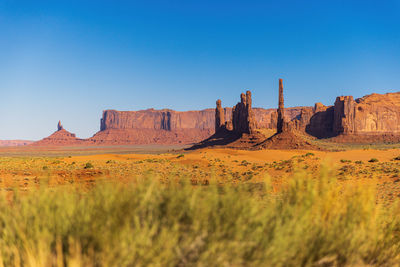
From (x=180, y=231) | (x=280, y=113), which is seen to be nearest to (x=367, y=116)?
(x=280, y=113)

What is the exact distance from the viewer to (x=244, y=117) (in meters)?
96.4

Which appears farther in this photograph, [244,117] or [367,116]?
[367,116]

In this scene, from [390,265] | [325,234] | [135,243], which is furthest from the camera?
[390,265]

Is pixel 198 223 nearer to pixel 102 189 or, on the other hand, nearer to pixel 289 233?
pixel 289 233

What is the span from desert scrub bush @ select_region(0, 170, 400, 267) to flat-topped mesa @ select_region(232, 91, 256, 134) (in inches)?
3445

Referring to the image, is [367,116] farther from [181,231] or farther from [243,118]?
[181,231]

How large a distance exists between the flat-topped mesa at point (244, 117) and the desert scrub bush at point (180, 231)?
87506 mm

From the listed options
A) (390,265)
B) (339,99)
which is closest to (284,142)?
(390,265)

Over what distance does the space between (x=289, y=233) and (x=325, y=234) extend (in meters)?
0.62

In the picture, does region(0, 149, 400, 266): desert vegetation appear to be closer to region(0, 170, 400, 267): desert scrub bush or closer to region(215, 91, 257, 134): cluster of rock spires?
region(0, 170, 400, 267): desert scrub bush

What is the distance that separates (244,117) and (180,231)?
94.2 m

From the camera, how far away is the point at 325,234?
3957mm

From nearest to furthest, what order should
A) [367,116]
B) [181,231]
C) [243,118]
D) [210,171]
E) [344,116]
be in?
[181,231] → [210,171] → [243,118] → [344,116] → [367,116]

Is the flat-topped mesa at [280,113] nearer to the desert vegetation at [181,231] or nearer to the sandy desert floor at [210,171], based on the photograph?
the sandy desert floor at [210,171]
